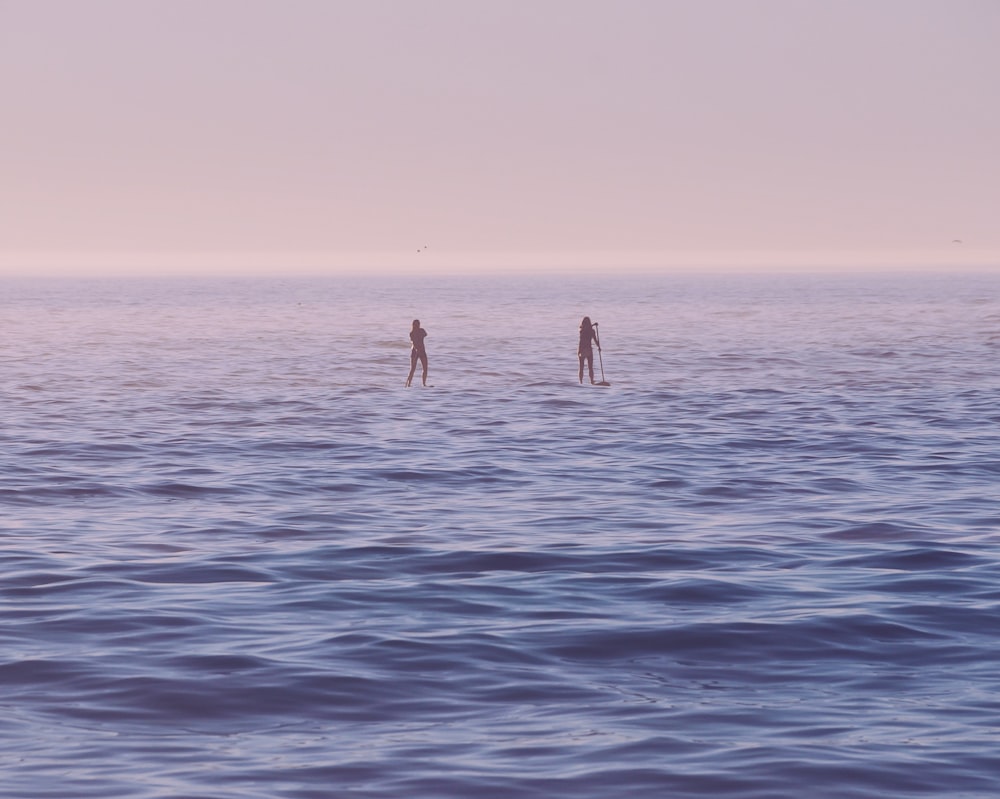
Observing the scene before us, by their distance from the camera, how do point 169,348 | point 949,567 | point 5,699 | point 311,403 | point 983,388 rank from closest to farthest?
point 5,699 < point 949,567 < point 311,403 < point 983,388 < point 169,348

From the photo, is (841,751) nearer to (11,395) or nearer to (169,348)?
(11,395)

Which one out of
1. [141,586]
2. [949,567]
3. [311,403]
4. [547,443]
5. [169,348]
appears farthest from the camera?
[169,348]

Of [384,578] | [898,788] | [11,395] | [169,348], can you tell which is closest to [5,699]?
[384,578]

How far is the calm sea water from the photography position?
31.8 feet

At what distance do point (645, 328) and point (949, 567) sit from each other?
7598 centimetres

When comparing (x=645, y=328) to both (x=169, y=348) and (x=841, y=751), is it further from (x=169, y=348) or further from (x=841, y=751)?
(x=841, y=751)

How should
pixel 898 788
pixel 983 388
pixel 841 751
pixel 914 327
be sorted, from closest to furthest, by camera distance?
pixel 898 788, pixel 841 751, pixel 983 388, pixel 914 327

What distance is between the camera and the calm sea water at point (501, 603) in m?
9.70

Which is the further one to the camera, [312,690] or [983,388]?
[983,388]

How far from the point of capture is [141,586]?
15.0 m

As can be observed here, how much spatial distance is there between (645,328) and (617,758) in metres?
82.6

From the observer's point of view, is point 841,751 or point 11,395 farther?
point 11,395

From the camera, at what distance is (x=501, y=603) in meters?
14.3

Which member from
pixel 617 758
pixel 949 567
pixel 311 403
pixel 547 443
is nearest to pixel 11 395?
pixel 311 403
